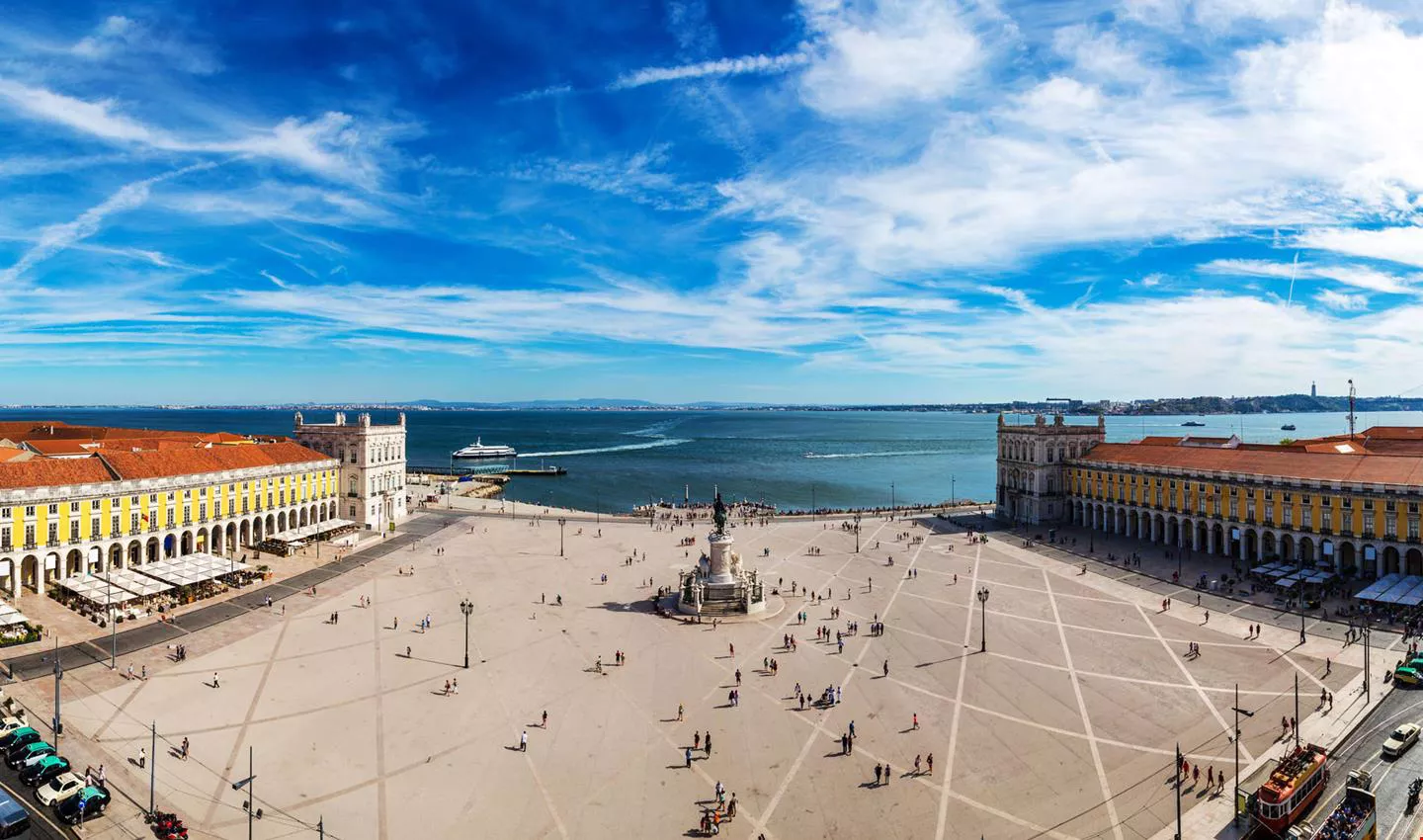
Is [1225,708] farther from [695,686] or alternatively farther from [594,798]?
[594,798]

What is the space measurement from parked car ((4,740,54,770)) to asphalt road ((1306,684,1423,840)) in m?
41.6

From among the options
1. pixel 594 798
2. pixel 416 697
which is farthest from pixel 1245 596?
pixel 416 697

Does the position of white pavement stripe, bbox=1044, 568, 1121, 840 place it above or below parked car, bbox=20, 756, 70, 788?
below

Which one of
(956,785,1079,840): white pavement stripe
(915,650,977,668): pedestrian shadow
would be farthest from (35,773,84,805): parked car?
(915,650,977,668): pedestrian shadow

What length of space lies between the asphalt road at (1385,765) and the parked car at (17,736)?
43.1m

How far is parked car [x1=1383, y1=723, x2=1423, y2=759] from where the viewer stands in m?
26.9

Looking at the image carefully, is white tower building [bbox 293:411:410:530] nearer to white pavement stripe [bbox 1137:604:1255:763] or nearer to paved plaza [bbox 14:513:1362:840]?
paved plaza [bbox 14:513:1362:840]

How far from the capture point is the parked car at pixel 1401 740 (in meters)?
26.9

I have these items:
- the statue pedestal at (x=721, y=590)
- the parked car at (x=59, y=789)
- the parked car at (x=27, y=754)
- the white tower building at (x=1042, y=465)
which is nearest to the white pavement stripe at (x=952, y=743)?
the statue pedestal at (x=721, y=590)

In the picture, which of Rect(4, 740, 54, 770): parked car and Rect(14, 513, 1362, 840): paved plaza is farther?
Rect(4, 740, 54, 770): parked car

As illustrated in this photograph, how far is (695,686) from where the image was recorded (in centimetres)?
3412

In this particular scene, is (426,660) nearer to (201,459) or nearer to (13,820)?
(13,820)

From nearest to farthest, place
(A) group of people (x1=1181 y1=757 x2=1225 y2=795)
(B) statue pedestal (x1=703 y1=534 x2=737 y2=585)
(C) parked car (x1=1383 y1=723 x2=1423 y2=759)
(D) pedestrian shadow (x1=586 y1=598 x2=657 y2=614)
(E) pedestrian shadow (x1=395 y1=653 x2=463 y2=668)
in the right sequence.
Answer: (A) group of people (x1=1181 y1=757 x2=1225 y2=795) → (C) parked car (x1=1383 y1=723 x2=1423 y2=759) → (E) pedestrian shadow (x1=395 y1=653 x2=463 y2=668) → (B) statue pedestal (x1=703 y1=534 x2=737 y2=585) → (D) pedestrian shadow (x1=586 y1=598 x2=657 y2=614)

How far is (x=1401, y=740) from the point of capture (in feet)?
90.0
